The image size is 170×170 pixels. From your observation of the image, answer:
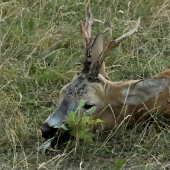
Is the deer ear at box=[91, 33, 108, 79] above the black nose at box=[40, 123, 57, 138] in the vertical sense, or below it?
above

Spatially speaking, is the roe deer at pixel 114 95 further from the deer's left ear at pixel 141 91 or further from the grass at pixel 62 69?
the grass at pixel 62 69

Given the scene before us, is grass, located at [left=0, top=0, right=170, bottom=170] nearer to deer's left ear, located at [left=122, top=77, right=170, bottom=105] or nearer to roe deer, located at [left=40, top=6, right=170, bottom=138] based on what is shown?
roe deer, located at [left=40, top=6, right=170, bottom=138]

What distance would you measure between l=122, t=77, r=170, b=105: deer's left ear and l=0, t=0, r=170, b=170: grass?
11.0 inches

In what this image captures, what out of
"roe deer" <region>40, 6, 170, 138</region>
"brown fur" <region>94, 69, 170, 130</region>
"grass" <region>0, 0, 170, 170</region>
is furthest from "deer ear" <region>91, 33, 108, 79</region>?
"grass" <region>0, 0, 170, 170</region>

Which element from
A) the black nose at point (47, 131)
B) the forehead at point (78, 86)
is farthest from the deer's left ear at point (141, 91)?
the black nose at point (47, 131)

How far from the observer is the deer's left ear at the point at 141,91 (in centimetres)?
457

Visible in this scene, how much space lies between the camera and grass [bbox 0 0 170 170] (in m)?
4.03

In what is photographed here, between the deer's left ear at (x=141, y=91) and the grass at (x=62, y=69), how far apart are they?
0.92 feet

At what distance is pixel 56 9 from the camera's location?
802 cm

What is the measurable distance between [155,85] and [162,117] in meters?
0.34

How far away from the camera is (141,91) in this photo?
460cm

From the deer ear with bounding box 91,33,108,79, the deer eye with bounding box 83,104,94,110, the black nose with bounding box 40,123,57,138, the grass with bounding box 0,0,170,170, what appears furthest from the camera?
the deer ear with bounding box 91,33,108,79

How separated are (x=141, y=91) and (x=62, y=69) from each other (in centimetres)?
197

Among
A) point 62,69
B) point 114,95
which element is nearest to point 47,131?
point 114,95
